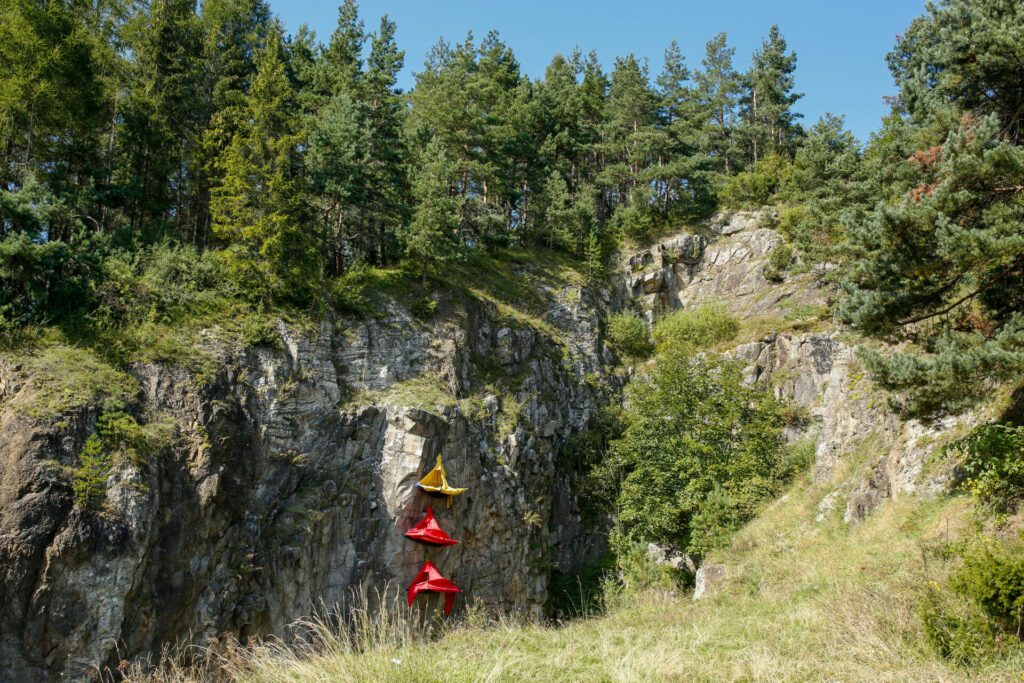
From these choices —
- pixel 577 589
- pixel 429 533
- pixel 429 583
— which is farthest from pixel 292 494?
pixel 577 589

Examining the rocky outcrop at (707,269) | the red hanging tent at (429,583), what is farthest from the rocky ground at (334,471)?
the rocky outcrop at (707,269)

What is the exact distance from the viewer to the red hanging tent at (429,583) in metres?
16.9

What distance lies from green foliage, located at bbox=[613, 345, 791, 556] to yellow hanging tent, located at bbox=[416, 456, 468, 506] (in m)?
6.67

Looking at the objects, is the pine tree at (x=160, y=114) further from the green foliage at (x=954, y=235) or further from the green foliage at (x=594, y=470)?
the green foliage at (x=954, y=235)

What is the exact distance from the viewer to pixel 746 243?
1288 inches

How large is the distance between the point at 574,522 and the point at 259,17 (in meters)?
25.8

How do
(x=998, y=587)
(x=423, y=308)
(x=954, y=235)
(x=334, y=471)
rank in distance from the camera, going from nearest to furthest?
(x=998, y=587) < (x=954, y=235) < (x=334, y=471) < (x=423, y=308)

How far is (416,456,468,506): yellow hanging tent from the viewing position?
1770cm

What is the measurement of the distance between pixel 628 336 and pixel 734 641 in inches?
877

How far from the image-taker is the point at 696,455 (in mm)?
21562

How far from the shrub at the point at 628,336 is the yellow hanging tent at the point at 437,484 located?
43.6ft

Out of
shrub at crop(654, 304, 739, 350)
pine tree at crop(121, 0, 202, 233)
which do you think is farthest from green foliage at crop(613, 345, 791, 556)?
pine tree at crop(121, 0, 202, 233)

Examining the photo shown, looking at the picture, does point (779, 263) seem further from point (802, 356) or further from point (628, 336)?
point (628, 336)

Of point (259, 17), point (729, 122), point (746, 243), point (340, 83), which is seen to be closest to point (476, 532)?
point (340, 83)
